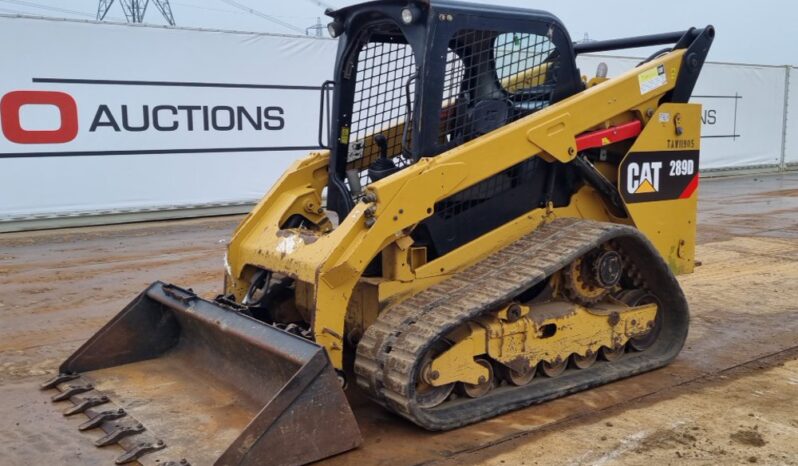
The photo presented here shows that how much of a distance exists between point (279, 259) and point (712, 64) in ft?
57.0

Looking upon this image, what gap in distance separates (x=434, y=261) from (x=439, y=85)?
3.20 feet

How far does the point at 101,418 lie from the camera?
4125 mm

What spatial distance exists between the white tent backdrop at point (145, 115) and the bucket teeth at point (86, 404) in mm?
7864

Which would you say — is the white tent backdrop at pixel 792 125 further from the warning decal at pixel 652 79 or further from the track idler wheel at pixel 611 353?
the track idler wheel at pixel 611 353

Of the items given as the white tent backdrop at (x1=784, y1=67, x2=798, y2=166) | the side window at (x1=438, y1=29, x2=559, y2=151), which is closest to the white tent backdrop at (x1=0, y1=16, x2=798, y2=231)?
the side window at (x1=438, y1=29, x2=559, y2=151)

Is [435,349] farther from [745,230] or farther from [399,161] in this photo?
[745,230]

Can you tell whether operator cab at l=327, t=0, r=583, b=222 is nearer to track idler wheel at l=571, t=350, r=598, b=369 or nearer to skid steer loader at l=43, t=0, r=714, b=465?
skid steer loader at l=43, t=0, r=714, b=465

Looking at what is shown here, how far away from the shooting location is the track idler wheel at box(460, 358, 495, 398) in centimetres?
430

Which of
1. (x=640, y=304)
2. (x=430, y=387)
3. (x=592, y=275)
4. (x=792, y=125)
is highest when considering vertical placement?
(x=592, y=275)

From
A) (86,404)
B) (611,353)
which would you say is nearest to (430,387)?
(611,353)

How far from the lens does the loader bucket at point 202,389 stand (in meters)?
3.52

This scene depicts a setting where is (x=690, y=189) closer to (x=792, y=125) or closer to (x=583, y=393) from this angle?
(x=583, y=393)

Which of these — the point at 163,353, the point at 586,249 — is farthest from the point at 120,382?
the point at 586,249

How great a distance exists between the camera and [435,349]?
4.15 metres
